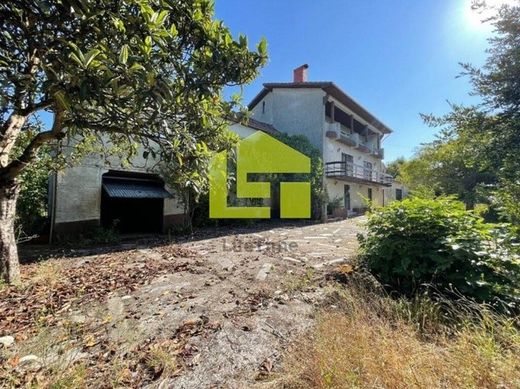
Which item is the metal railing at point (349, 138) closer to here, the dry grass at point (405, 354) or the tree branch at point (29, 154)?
the tree branch at point (29, 154)

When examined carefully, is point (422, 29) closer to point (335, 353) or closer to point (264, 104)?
point (335, 353)

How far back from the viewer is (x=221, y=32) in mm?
3980

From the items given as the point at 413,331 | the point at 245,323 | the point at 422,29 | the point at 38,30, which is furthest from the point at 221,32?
the point at 422,29

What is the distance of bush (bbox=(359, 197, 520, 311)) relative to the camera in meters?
3.72

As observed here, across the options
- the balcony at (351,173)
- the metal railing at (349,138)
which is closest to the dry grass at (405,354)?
the balcony at (351,173)

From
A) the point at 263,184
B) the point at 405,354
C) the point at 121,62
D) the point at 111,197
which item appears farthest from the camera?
the point at 263,184

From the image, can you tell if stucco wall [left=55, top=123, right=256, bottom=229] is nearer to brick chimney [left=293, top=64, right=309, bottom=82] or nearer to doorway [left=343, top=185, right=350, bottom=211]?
brick chimney [left=293, top=64, right=309, bottom=82]

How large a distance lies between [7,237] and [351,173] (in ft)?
69.6

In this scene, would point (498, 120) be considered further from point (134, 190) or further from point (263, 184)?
point (134, 190)

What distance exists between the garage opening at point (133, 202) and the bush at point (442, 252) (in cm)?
980

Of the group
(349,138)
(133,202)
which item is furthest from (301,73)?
(133,202)

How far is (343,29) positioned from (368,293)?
837 centimetres

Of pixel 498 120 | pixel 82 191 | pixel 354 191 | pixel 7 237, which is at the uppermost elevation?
pixel 498 120

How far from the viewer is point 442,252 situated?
4344mm
